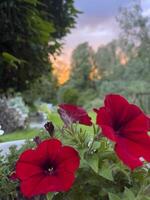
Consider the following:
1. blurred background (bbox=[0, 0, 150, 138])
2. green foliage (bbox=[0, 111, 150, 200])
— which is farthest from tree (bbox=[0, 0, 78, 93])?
green foliage (bbox=[0, 111, 150, 200])

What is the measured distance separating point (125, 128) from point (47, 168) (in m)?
0.24

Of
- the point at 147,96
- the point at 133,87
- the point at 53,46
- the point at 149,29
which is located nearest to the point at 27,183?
the point at 53,46

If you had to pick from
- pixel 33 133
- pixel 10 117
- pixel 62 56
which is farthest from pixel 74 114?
pixel 62 56

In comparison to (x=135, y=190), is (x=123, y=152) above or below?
above

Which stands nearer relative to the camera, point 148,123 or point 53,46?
point 148,123

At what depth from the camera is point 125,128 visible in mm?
1166

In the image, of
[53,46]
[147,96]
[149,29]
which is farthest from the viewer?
[149,29]

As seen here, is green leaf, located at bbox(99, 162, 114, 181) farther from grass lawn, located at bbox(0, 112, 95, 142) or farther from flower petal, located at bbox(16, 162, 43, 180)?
grass lawn, located at bbox(0, 112, 95, 142)

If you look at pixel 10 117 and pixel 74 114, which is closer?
pixel 74 114

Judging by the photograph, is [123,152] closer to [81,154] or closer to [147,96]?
[81,154]

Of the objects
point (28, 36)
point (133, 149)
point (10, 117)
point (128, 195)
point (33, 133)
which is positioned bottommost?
point (10, 117)

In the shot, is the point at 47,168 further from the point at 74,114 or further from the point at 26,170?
the point at 74,114

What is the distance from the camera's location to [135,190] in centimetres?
120

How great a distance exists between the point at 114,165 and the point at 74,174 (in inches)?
6.2
